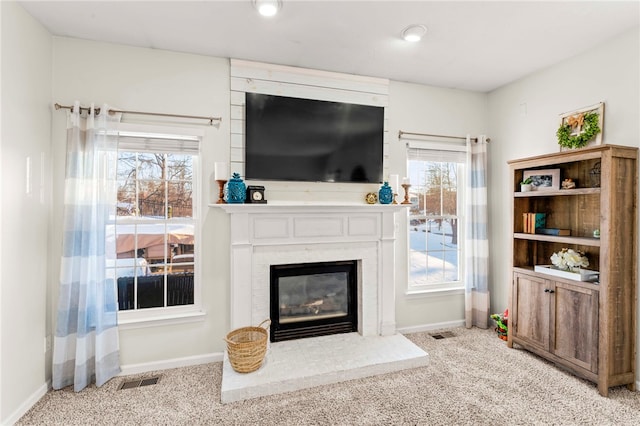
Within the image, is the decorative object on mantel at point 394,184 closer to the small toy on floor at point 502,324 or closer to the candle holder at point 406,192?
the candle holder at point 406,192

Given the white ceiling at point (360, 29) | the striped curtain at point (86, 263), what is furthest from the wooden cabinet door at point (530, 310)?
the striped curtain at point (86, 263)

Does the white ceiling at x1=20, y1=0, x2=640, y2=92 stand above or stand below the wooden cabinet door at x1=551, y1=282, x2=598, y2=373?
above

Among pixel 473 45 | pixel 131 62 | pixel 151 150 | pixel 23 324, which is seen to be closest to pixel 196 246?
pixel 151 150

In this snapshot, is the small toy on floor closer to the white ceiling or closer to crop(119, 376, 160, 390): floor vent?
the white ceiling

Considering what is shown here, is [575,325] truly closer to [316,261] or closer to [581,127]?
[581,127]

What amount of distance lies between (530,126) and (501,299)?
192 cm

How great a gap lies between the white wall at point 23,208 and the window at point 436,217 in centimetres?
331

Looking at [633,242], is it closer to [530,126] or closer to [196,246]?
[530,126]

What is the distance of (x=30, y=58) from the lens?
2.28 meters

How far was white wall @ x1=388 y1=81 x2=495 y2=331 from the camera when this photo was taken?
347cm

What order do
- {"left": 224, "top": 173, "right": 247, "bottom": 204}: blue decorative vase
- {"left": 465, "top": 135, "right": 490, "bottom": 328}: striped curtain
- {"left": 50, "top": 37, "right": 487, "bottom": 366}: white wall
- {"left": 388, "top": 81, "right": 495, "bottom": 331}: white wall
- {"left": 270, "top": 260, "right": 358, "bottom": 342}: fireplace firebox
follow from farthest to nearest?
{"left": 465, "top": 135, "right": 490, "bottom": 328}: striped curtain
{"left": 388, "top": 81, "right": 495, "bottom": 331}: white wall
{"left": 270, "top": 260, "right": 358, "bottom": 342}: fireplace firebox
{"left": 224, "top": 173, "right": 247, "bottom": 204}: blue decorative vase
{"left": 50, "top": 37, "right": 487, "bottom": 366}: white wall

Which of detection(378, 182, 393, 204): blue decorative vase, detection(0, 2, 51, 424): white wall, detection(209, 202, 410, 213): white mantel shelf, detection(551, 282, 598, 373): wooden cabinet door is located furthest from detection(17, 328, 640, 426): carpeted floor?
detection(378, 182, 393, 204): blue decorative vase

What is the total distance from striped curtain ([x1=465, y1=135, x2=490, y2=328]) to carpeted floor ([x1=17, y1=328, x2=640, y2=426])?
0.91 m

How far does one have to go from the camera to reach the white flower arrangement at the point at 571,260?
8.68ft
